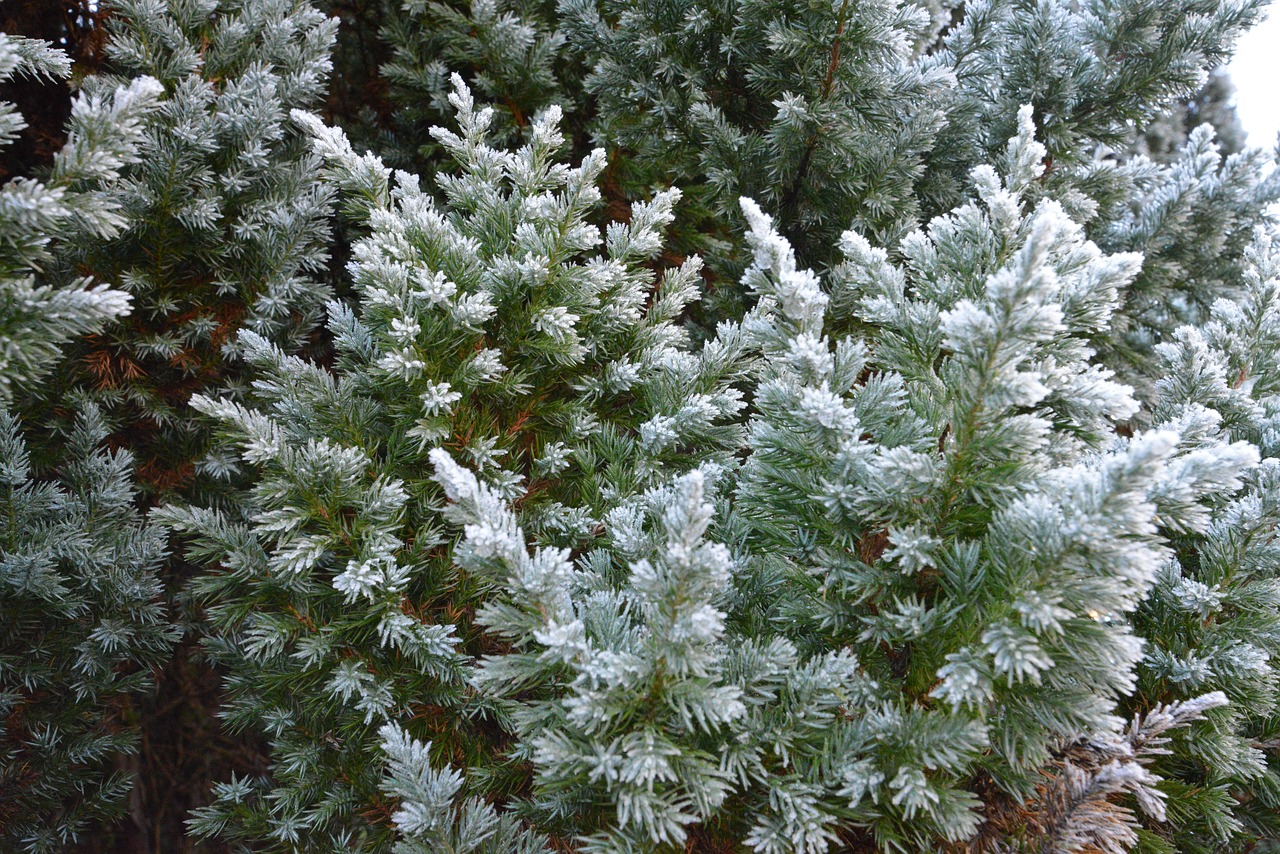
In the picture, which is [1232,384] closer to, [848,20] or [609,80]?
[848,20]

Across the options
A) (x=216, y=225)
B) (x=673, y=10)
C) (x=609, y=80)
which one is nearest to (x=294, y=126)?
(x=216, y=225)

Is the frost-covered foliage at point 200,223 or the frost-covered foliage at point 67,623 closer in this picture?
the frost-covered foliage at point 67,623

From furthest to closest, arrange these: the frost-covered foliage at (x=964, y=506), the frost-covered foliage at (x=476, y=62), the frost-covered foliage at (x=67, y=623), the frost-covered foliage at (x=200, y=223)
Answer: the frost-covered foliage at (x=476, y=62)
the frost-covered foliage at (x=200, y=223)
the frost-covered foliage at (x=67, y=623)
the frost-covered foliage at (x=964, y=506)

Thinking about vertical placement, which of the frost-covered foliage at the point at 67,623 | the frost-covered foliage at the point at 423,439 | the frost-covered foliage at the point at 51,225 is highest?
the frost-covered foliage at the point at 51,225

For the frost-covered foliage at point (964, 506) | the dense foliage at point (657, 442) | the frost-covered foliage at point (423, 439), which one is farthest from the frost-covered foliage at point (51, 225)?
the frost-covered foliage at point (964, 506)

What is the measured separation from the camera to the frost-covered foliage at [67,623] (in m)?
1.64

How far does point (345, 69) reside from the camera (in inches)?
106

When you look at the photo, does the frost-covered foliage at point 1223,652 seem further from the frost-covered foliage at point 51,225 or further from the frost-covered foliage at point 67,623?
the frost-covered foliage at point 67,623

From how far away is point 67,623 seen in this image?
1771 millimetres

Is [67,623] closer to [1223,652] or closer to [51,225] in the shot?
[51,225]

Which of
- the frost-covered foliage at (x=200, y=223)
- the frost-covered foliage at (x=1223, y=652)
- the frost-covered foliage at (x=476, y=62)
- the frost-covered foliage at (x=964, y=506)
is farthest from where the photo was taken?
the frost-covered foliage at (x=476, y=62)

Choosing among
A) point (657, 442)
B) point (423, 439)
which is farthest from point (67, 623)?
point (657, 442)

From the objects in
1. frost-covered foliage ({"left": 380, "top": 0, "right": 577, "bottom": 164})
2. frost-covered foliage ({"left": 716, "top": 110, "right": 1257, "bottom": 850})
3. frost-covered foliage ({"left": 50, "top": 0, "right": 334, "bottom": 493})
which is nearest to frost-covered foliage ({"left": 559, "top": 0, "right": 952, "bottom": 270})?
frost-covered foliage ({"left": 380, "top": 0, "right": 577, "bottom": 164})

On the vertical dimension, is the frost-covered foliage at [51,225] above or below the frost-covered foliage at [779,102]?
below
